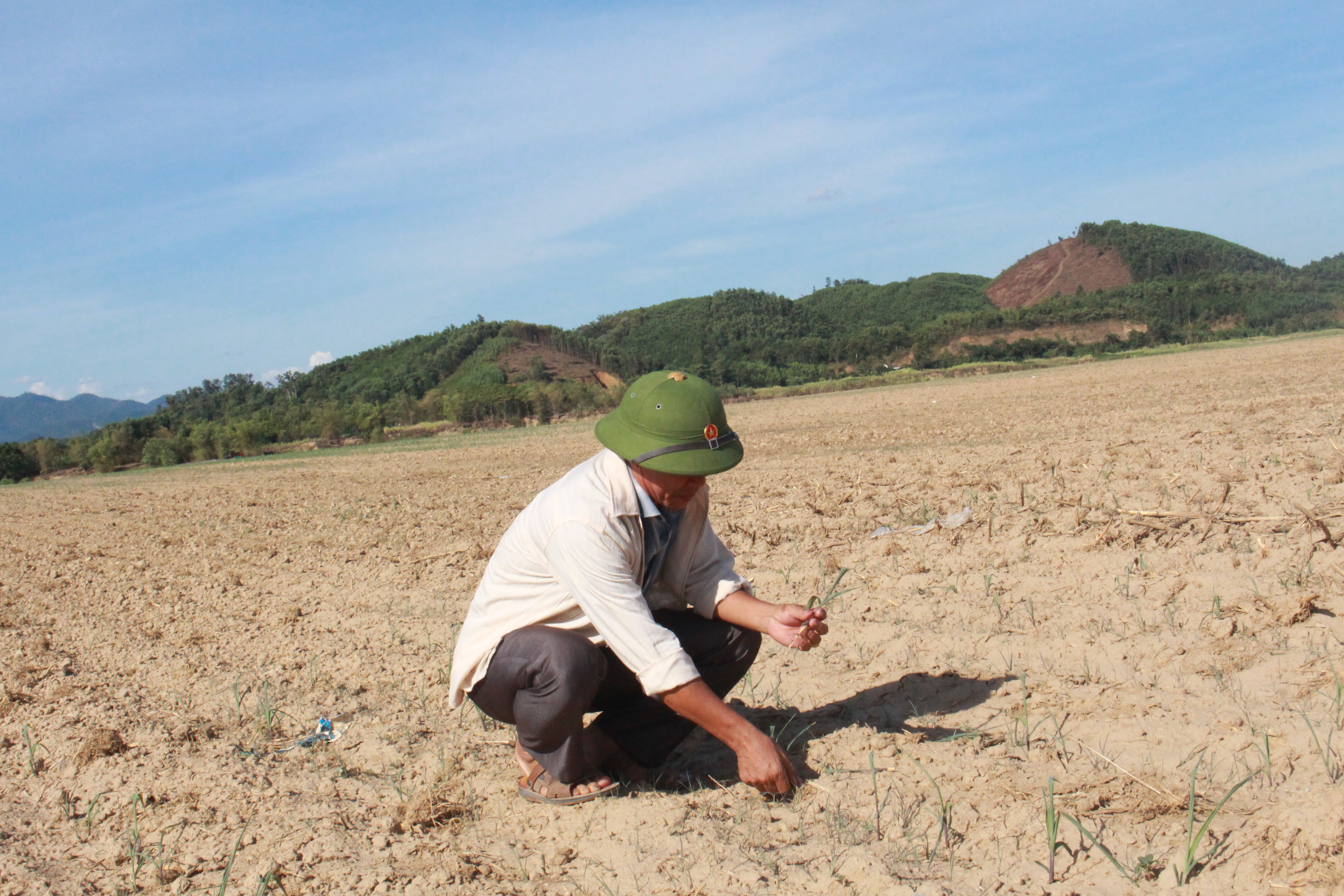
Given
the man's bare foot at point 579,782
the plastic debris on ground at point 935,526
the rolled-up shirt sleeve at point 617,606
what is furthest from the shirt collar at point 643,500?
the plastic debris on ground at point 935,526

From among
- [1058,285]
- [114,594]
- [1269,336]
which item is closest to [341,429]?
[114,594]

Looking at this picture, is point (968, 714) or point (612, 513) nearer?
point (612, 513)

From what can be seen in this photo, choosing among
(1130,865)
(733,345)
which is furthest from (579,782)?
(733,345)

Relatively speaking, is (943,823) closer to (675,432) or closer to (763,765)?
(763,765)

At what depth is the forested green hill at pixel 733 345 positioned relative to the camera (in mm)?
43281

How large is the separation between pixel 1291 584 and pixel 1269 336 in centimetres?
6512

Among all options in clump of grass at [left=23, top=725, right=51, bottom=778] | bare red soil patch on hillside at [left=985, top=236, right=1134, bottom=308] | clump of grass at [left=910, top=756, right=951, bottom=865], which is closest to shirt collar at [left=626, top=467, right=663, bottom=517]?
clump of grass at [left=910, top=756, right=951, bottom=865]

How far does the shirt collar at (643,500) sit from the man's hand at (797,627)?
474 mm

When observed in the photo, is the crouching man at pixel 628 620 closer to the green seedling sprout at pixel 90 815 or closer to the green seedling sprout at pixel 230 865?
the green seedling sprout at pixel 230 865

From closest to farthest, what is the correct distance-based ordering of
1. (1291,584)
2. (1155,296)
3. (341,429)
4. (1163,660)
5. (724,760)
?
(724,760) < (1163,660) < (1291,584) < (341,429) < (1155,296)

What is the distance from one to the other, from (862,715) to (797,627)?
2.49 ft

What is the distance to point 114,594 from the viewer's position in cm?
586

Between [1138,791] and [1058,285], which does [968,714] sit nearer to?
[1138,791]

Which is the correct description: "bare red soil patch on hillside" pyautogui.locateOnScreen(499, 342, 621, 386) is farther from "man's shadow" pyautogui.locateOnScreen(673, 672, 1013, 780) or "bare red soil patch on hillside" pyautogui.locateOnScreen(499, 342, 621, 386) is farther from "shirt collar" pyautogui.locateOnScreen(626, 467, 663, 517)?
"shirt collar" pyautogui.locateOnScreen(626, 467, 663, 517)
